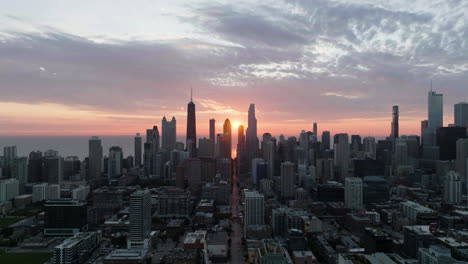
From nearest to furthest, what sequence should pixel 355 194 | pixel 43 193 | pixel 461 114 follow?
pixel 355 194
pixel 43 193
pixel 461 114

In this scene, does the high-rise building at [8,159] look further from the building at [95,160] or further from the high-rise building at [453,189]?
the high-rise building at [453,189]

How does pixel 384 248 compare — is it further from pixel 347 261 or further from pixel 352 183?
pixel 352 183

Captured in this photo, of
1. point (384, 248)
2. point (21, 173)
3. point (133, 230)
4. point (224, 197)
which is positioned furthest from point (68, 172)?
point (384, 248)

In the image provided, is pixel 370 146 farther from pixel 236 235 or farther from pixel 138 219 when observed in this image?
pixel 138 219

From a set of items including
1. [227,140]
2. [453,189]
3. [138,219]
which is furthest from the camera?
[227,140]

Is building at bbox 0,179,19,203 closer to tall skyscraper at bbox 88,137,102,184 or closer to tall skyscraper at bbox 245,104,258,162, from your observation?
tall skyscraper at bbox 88,137,102,184

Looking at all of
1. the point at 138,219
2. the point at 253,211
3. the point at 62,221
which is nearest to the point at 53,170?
the point at 62,221

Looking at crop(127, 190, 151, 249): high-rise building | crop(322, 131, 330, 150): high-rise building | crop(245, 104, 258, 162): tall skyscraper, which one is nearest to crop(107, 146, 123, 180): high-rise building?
crop(245, 104, 258, 162): tall skyscraper
